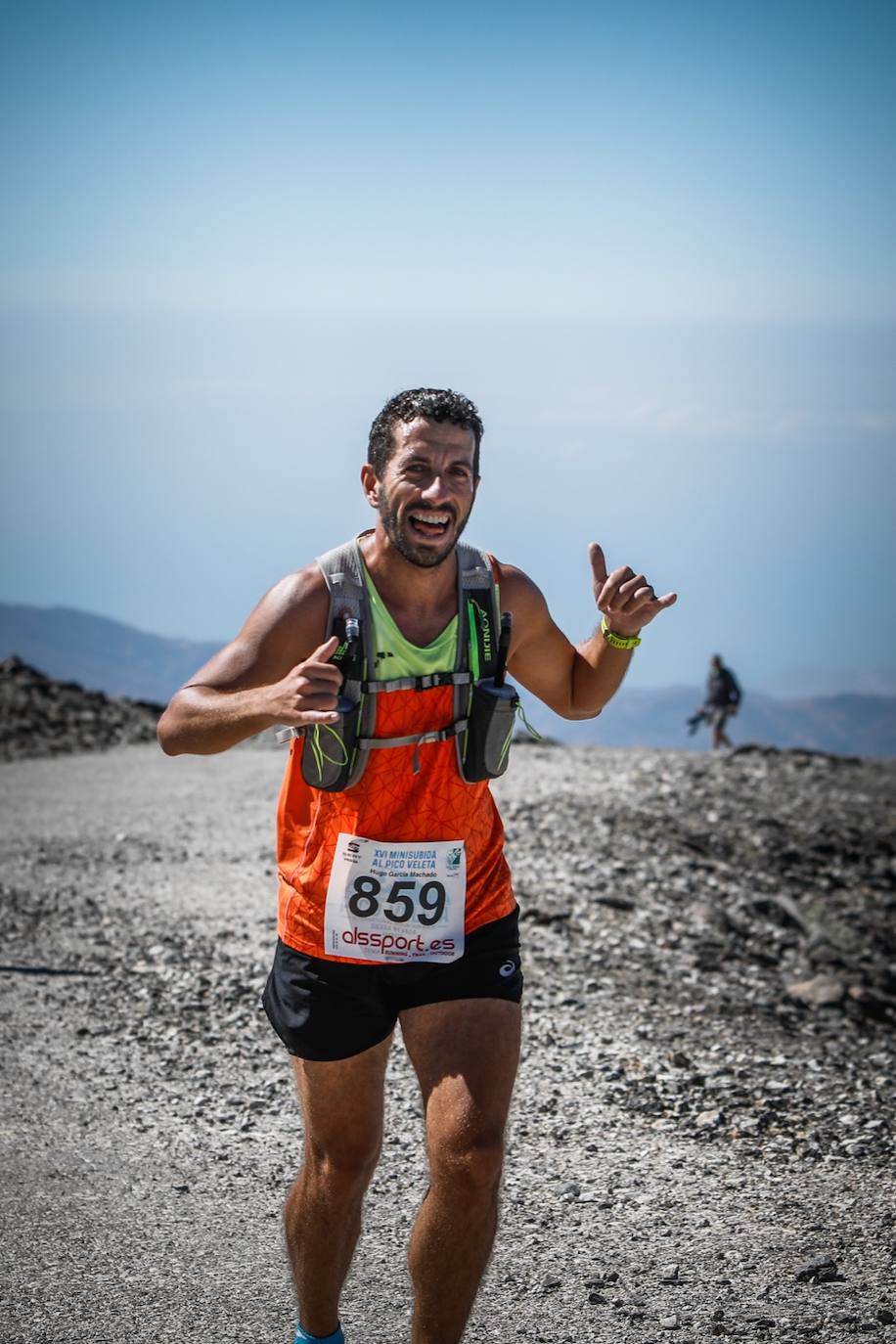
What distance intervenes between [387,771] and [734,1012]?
5211 mm

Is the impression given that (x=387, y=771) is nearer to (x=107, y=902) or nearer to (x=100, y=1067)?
(x=100, y=1067)

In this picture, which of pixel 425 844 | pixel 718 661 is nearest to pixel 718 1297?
pixel 425 844

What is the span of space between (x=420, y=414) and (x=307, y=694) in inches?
40.6

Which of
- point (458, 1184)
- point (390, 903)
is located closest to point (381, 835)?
point (390, 903)

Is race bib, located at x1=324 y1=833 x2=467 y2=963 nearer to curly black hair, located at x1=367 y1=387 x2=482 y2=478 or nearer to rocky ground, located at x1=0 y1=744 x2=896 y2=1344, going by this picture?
curly black hair, located at x1=367 y1=387 x2=482 y2=478

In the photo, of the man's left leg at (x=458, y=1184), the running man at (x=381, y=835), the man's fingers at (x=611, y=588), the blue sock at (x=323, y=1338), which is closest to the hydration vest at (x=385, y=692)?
the running man at (x=381, y=835)

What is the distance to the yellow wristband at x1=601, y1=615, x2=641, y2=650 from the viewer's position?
4488 mm

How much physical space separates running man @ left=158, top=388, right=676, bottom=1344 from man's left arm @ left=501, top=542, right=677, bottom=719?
225 millimetres

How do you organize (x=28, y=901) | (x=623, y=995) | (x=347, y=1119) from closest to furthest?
(x=347, y=1119)
(x=623, y=995)
(x=28, y=901)

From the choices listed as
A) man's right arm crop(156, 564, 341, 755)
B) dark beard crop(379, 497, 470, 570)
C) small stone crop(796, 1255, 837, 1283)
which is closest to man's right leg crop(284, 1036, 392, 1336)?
man's right arm crop(156, 564, 341, 755)

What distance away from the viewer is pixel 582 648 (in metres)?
4.63

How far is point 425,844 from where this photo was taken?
13.3ft

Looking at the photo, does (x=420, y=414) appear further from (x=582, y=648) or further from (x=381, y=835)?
(x=381, y=835)

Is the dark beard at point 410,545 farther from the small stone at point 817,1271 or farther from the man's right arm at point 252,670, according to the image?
the small stone at point 817,1271
